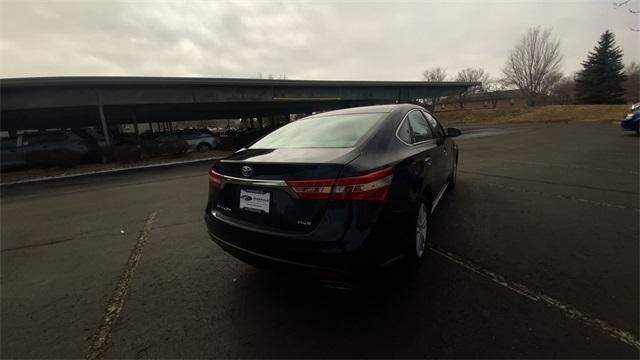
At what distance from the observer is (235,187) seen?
2527 mm

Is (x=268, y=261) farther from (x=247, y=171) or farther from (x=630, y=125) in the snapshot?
(x=630, y=125)

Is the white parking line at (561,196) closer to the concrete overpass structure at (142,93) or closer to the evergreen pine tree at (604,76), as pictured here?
the concrete overpass structure at (142,93)

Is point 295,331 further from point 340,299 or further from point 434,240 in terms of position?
point 434,240

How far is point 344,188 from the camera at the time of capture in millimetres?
2066

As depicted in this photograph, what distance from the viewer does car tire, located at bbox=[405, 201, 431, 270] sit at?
8.57 ft

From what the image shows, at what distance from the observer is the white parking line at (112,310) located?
7.35 ft

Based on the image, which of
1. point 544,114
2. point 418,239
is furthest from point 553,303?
point 544,114

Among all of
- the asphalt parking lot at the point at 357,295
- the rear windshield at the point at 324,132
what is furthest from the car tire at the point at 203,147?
the rear windshield at the point at 324,132

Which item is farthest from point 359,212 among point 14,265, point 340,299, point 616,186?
point 616,186

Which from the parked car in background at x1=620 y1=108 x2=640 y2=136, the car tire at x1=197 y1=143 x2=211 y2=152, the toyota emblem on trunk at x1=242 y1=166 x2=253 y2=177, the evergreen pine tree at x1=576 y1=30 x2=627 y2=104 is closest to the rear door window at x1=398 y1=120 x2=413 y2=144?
the toyota emblem on trunk at x1=242 y1=166 x2=253 y2=177

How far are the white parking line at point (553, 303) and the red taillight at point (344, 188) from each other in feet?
4.88

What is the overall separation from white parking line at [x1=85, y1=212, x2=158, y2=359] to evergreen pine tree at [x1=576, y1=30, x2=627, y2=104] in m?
51.8

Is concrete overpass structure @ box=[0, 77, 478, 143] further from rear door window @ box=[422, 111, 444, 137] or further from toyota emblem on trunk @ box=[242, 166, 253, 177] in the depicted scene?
toyota emblem on trunk @ box=[242, 166, 253, 177]

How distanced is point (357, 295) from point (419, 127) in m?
2.03
